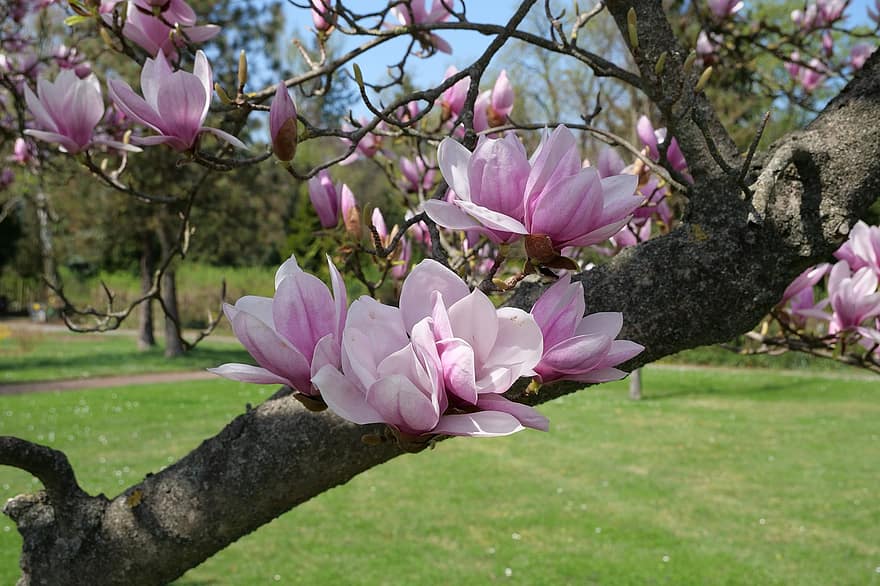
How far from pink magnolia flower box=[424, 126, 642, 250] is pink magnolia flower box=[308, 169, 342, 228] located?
2.42ft

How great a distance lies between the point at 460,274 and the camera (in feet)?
4.10

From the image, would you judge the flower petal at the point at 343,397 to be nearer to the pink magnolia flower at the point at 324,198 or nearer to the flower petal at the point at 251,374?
the flower petal at the point at 251,374

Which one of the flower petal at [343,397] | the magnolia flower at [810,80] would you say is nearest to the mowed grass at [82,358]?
the magnolia flower at [810,80]

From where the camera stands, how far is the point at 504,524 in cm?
509

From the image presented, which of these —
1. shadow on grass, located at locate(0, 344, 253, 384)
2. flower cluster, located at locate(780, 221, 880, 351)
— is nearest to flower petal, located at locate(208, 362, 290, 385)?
flower cluster, located at locate(780, 221, 880, 351)

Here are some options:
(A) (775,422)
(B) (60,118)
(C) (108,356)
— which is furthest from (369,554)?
(C) (108,356)

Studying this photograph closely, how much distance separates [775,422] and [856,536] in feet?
11.7

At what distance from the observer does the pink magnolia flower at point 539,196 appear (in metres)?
0.59

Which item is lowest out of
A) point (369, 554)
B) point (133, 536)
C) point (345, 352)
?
point (369, 554)

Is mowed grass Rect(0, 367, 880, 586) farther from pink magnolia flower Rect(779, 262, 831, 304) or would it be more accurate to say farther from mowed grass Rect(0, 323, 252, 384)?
pink magnolia flower Rect(779, 262, 831, 304)

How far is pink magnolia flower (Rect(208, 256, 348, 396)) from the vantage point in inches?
22.0

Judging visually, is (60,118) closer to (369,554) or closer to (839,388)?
(369,554)

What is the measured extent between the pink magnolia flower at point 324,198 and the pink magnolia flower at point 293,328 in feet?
2.53

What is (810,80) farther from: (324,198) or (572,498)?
(572,498)
